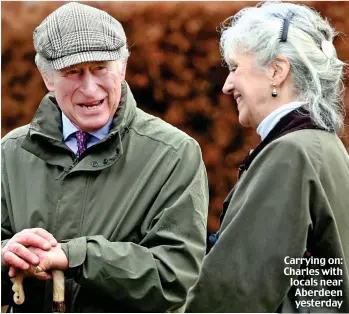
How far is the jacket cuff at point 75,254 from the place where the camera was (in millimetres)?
3506

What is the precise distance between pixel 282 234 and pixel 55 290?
90 centimetres

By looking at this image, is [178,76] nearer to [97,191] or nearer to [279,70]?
[97,191]

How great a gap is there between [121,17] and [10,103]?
31.6 inches

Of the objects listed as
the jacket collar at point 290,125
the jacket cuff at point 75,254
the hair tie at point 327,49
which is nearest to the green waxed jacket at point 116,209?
the jacket cuff at point 75,254

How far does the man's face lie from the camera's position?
147 inches

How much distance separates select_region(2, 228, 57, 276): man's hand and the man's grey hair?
0.97m

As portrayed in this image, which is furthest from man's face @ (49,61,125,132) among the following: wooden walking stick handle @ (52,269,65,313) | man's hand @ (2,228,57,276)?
wooden walking stick handle @ (52,269,65,313)

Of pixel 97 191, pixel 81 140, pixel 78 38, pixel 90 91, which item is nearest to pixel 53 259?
pixel 97 191

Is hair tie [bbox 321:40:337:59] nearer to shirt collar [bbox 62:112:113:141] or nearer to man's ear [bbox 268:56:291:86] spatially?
man's ear [bbox 268:56:291:86]

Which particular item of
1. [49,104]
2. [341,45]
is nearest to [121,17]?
[341,45]

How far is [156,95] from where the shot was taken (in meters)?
5.64

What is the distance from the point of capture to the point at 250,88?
349 cm

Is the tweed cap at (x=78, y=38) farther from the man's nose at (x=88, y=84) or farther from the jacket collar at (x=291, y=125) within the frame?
the jacket collar at (x=291, y=125)

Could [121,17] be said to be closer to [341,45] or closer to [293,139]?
[341,45]
